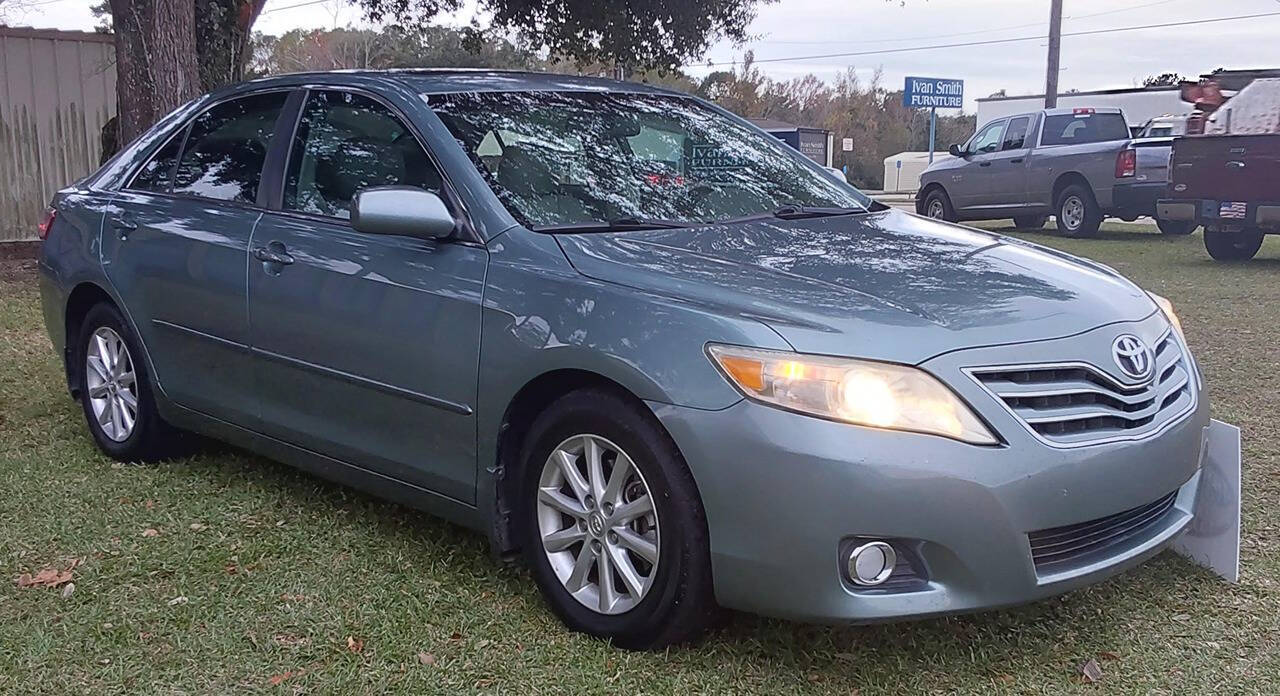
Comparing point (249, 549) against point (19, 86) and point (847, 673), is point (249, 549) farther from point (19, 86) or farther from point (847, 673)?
point (19, 86)

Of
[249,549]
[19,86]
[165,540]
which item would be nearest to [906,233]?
[249,549]

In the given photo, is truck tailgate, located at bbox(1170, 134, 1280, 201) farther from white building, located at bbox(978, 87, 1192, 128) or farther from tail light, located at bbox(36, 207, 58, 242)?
white building, located at bbox(978, 87, 1192, 128)

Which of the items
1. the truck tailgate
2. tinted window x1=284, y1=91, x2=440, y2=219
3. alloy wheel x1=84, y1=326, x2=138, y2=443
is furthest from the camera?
the truck tailgate

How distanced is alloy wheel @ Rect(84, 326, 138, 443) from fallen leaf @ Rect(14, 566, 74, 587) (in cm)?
118

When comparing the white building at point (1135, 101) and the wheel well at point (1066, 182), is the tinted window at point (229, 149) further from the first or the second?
the white building at point (1135, 101)

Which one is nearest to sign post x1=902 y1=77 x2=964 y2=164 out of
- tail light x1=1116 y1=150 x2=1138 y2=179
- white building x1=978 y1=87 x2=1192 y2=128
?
white building x1=978 y1=87 x2=1192 y2=128

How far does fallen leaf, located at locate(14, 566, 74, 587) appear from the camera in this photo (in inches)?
146

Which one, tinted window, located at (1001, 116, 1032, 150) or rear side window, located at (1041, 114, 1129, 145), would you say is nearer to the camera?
rear side window, located at (1041, 114, 1129, 145)

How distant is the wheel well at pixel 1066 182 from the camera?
15.6m

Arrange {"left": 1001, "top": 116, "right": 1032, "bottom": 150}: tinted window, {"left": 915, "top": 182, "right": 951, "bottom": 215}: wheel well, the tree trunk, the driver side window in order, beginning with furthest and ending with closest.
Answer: {"left": 915, "top": 182, "right": 951, "bottom": 215}: wheel well → the driver side window → {"left": 1001, "top": 116, "right": 1032, "bottom": 150}: tinted window → the tree trunk

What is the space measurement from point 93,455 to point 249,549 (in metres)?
1.56

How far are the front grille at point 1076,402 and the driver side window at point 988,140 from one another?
48.3 feet

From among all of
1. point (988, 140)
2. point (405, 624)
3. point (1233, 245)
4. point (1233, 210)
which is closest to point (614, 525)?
point (405, 624)

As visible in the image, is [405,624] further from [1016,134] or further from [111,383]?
[1016,134]
